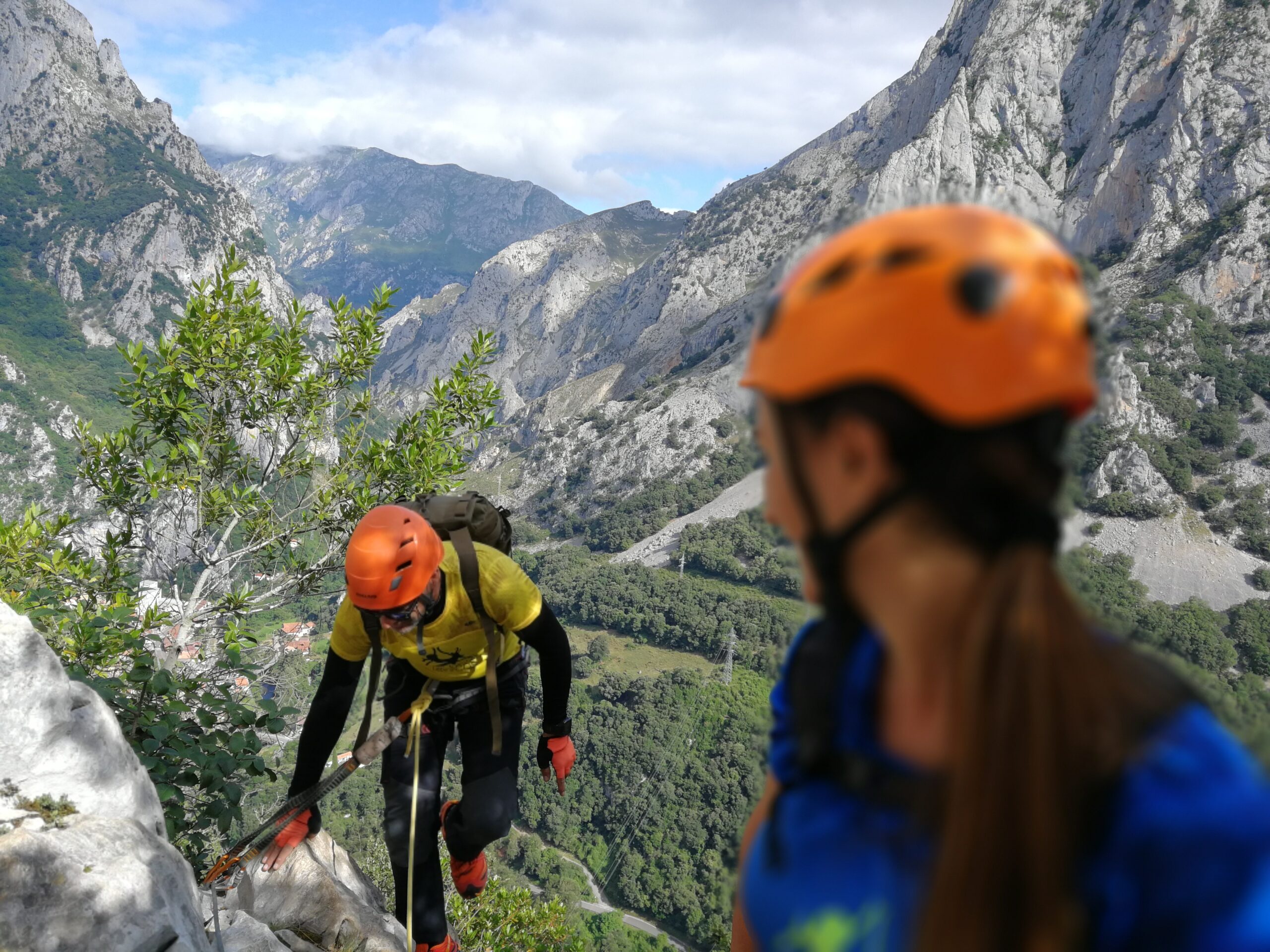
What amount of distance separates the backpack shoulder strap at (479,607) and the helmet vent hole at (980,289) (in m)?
3.82

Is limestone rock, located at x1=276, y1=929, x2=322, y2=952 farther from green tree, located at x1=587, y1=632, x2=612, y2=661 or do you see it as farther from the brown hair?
green tree, located at x1=587, y1=632, x2=612, y2=661

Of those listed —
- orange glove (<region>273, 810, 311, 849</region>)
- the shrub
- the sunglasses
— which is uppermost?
the shrub

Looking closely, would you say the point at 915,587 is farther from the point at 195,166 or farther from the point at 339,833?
the point at 195,166

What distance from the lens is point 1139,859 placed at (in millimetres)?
862

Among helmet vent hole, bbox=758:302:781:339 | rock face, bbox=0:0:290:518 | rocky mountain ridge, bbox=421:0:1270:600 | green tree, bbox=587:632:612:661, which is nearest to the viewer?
helmet vent hole, bbox=758:302:781:339

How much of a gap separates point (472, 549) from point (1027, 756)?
3.99 meters

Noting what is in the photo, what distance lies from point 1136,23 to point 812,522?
134 m

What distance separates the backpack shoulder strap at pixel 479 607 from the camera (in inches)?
176

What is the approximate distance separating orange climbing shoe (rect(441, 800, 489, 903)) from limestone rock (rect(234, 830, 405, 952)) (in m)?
1.11

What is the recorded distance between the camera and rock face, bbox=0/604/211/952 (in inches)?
133

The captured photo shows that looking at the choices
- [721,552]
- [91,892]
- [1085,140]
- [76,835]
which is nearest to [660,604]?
[721,552]

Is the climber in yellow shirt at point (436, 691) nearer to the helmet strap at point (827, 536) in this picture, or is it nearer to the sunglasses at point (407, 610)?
the sunglasses at point (407, 610)

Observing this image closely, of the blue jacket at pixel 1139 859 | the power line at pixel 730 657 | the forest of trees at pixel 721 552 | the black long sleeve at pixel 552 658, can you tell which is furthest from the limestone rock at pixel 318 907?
the power line at pixel 730 657

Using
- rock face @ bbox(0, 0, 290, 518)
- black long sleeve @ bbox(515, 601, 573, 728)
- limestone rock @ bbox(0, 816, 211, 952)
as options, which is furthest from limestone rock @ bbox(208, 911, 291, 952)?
rock face @ bbox(0, 0, 290, 518)
